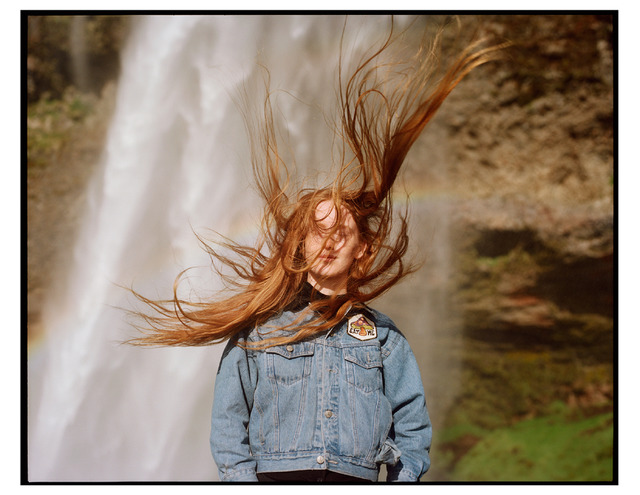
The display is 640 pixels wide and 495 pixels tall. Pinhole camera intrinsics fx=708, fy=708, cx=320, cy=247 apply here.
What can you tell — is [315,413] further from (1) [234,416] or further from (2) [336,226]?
(2) [336,226]

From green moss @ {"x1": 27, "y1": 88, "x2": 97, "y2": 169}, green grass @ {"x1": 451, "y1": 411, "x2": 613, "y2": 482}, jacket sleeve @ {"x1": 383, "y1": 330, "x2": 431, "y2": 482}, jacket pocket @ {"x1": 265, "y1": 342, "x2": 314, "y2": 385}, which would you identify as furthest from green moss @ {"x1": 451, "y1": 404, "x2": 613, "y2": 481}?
green moss @ {"x1": 27, "y1": 88, "x2": 97, "y2": 169}

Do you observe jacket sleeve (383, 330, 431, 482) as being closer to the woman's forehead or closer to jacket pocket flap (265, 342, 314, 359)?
jacket pocket flap (265, 342, 314, 359)

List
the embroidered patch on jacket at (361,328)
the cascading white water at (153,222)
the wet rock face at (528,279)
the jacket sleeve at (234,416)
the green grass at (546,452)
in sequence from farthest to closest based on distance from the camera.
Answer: the wet rock face at (528,279) < the green grass at (546,452) < the cascading white water at (153,222) < the embroidered patch on jacket at (361,328) < the jacket sleeve at (234,416)

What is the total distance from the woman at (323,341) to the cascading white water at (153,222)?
54 cm

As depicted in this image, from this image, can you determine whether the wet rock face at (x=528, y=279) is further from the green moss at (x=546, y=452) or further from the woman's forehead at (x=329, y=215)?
the woman's forehead at (x=329, y=215)

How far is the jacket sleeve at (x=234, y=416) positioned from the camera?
2.21m

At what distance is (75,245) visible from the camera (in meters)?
3.07

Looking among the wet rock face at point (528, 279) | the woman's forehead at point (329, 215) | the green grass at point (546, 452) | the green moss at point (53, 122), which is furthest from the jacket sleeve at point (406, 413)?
the green moss at point (53, 122)

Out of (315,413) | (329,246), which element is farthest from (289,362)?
(329,246)

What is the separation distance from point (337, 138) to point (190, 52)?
2.45 feet

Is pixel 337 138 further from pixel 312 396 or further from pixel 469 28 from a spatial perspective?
pixel 312 396

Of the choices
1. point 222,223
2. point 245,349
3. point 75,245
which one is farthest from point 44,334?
point 245,349

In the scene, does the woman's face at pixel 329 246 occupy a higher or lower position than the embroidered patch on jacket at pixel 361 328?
higher

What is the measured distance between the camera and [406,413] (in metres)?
2.34
